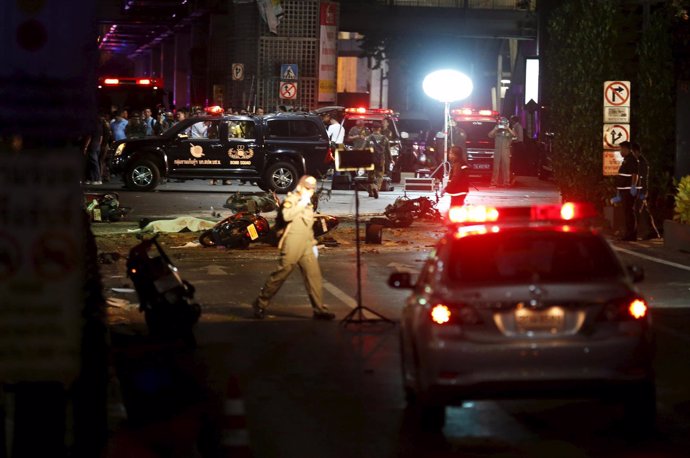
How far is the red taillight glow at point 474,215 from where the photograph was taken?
9445 mm

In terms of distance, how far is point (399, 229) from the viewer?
24.9m

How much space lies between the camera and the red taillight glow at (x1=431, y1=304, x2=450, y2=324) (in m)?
8.81

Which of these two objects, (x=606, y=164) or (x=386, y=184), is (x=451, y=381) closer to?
(x=606, y=164)

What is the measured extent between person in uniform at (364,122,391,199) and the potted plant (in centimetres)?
1150

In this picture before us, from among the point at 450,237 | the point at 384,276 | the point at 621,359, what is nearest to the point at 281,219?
the point at 384,276

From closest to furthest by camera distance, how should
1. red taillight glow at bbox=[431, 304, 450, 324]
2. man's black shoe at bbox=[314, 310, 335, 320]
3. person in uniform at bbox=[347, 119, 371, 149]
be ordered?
red taillight glow at bbox=[431, 304, 450, 324] → man's black shoe at bbox=[314, 310, 335, 320] → person in uniform at bbox=[347, 119, 371, 149]

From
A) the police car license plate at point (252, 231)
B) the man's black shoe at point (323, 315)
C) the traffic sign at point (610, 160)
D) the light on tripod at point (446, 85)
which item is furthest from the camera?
the light on tripod at point (446, 85)

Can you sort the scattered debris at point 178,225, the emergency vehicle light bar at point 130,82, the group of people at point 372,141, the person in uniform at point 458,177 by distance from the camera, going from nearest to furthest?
the person in uniform at point 458,177 → the scattered debris at point 178,225 → the group of people at point 372,141 → the emergency vehicle light bar at point 130,82

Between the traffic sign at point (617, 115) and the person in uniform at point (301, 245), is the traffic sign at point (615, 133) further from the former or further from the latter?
the person in uniform at point (301, 245)

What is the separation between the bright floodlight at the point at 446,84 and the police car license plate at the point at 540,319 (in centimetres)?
2280

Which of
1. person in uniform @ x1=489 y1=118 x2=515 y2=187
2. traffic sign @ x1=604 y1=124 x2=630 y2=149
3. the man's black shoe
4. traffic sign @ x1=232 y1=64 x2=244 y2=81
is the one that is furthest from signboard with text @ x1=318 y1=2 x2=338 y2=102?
the man's black shoe

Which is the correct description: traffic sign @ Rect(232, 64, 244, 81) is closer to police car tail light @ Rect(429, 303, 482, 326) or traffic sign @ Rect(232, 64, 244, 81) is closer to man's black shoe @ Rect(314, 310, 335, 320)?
man's black shoe @ Rect(314, 310, 335, 320)

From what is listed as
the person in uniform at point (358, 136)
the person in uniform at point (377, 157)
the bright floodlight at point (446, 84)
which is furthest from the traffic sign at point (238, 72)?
the bright floodlight at point (446, 84)

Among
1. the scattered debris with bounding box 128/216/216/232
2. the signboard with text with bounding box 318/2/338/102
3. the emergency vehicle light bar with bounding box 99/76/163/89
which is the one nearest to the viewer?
the scattered debris with bounding box 128/216/216/232
